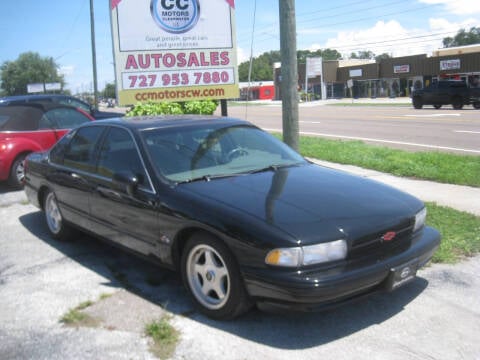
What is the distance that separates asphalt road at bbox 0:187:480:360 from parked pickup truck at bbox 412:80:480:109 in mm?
27315

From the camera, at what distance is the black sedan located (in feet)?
11.1

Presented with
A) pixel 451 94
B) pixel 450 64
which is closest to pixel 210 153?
pixel 451 94

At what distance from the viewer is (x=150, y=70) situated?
995 centimetres

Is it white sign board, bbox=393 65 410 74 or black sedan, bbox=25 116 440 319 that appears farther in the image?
white sign board, bbox=393 65 410 74

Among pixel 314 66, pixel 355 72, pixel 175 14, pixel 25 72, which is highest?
pixel 25 72

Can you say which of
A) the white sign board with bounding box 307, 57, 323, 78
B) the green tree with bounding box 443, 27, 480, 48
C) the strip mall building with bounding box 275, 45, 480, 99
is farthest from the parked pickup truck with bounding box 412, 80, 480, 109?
the green tree with bounding box 443, 27, 480, 48

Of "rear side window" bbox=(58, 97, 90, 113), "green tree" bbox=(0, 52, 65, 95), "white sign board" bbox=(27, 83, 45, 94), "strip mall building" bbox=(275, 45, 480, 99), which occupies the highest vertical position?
"green tree" bbox=(0, 52, 65, 95)

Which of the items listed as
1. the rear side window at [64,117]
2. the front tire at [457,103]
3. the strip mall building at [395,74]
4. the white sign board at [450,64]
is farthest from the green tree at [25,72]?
the rear side window at [64,117]

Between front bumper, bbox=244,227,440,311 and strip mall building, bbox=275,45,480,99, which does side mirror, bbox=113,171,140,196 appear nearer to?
front bumper, bbox=244,227,440,311

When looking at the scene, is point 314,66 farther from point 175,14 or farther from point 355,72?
point 175,14

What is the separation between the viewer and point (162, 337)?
11.7ft

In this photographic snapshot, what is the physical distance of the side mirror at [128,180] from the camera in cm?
430

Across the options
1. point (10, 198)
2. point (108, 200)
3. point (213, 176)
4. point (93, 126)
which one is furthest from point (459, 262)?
point (10, 198)

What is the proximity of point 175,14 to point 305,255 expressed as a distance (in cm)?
763
